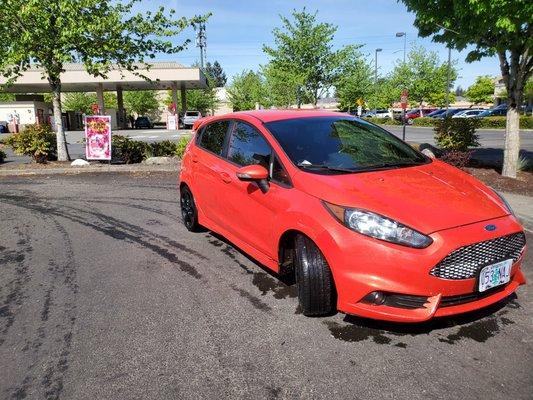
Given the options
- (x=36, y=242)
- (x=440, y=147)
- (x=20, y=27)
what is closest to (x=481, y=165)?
(x=440, y=147)

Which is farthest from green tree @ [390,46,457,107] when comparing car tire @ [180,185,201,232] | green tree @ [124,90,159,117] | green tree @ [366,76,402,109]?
car tire @ [180,185,201,232]

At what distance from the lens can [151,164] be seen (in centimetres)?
1268

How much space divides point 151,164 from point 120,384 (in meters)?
10.4

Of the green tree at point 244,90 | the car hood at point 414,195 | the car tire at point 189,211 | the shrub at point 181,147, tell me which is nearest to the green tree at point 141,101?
the green tree at point 244,90

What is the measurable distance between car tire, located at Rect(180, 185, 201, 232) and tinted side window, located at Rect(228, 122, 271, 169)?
4.53 feet

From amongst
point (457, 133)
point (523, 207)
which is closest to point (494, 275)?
point (523, 207)

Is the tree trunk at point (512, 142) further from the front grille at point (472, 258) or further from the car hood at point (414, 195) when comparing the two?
the front grille at point (472, 258)

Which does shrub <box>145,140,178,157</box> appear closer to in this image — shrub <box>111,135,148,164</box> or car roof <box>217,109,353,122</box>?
shrub <box>111,135,148,164</box>

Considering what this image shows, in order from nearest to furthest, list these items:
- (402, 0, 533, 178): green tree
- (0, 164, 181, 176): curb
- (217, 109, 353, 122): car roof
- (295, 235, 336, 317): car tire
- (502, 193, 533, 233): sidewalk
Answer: (295, 235, 336, 317): car tire
(217, 109, 353, 122): car roof
(502, 193, 533, 233): sidewalk
(402, 0, 533, 178): green tree
(0, 164, 181, 176): curb

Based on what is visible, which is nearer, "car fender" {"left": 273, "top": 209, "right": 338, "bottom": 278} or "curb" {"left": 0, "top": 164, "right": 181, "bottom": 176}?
"car fender" {"left": 273, "top": 209, "right": 338, "bottom": 278}

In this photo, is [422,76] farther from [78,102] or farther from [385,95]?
[78,102]

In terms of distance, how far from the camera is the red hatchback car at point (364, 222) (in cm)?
297

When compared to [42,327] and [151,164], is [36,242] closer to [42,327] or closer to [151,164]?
[42,327]

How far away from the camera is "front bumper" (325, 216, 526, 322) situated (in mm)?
2926
